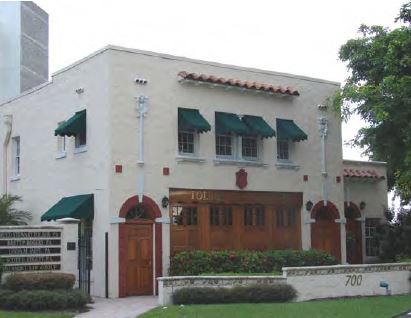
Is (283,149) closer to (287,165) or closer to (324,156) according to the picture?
(287,165)

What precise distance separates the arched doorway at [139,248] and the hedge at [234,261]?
0.64 metres

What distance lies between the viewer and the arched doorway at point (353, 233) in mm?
27562

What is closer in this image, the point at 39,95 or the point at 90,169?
the point at 90,169

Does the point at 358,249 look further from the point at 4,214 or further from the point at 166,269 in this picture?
the point at 4,214

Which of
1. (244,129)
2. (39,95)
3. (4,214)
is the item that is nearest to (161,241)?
(244,129)

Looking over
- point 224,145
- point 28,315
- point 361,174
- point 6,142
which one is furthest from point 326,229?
point 6,142

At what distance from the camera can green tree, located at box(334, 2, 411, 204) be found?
21.2 meters

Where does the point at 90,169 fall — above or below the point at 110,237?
above

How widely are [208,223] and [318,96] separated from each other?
22.7 ft

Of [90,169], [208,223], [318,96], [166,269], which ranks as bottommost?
[166,269]

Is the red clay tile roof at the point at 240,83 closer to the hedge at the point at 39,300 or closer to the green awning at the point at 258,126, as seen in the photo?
the green awning at the point at 258,126

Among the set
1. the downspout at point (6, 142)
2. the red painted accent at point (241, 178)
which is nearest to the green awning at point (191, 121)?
the red painted accent at point (241, 178)

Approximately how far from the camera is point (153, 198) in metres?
21.2

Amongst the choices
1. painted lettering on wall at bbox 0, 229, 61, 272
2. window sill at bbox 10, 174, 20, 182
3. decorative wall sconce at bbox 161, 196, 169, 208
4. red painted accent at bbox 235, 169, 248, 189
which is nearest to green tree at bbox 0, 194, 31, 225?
window sill at bbox 10, 174, 20, 182
